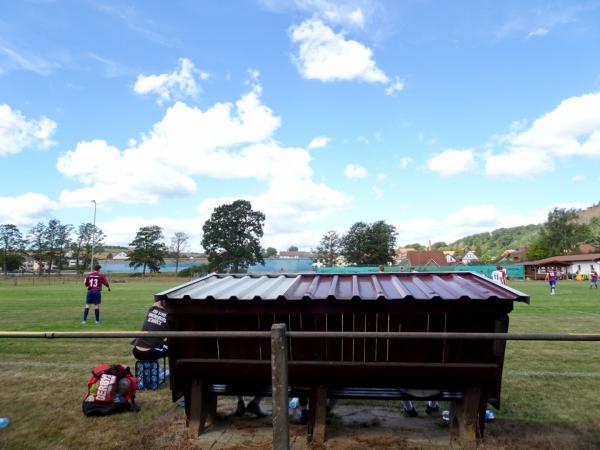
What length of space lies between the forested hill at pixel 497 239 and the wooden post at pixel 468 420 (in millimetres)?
168736

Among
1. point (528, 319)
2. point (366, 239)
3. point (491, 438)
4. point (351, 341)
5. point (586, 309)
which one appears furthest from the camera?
point (366, 239)

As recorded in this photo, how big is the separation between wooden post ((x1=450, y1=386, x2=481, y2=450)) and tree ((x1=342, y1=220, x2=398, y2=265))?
81401 millimetres

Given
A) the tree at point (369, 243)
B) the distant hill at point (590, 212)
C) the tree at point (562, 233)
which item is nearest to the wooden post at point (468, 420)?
the tree at point (369, 243)

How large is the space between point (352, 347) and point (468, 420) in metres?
1.29

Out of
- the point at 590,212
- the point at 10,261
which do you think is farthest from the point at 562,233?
the point at 590,212

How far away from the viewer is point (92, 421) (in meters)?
5.07

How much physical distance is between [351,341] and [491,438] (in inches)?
71.1

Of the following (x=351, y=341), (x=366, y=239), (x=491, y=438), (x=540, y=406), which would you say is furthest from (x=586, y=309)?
(x=366, y=239)

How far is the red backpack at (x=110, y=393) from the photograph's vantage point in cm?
527

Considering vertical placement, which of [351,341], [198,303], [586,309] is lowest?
[586,309]

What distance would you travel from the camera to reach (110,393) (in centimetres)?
538

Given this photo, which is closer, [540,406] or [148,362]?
[540,406]

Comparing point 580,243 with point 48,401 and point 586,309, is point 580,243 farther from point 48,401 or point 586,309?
point 48,401

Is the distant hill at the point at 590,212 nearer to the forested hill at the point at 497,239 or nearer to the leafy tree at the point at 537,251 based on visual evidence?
the forested hill at the point at 497,239
